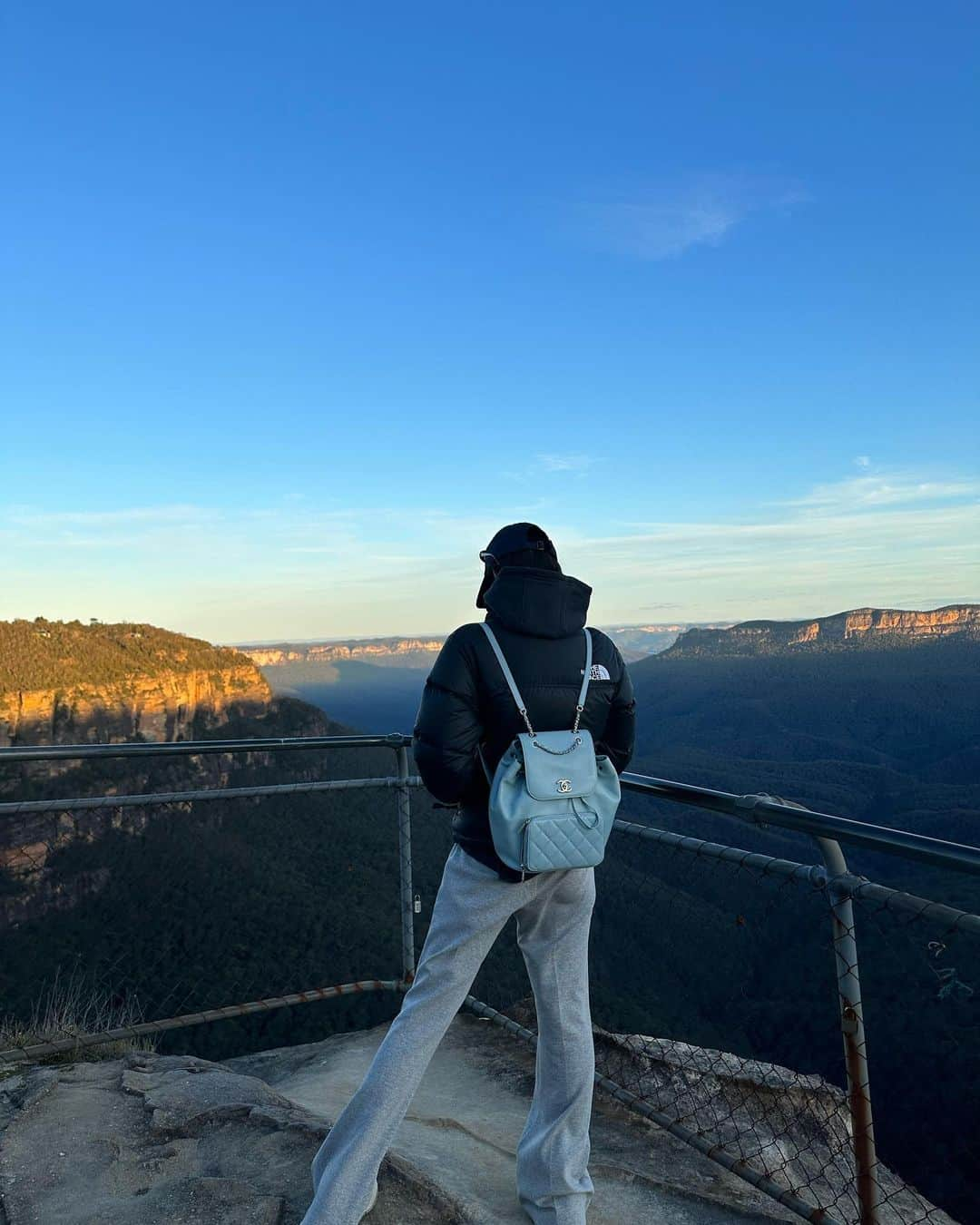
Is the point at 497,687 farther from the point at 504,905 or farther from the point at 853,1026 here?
the point at 853,1026

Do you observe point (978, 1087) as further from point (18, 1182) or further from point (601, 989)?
point (18, 1182)

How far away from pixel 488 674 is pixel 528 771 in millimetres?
249

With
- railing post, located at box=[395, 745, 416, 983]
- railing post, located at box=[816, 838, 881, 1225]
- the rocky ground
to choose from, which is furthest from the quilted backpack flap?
railing post, located at box=[395, 745, 416, 983]

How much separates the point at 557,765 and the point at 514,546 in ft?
1.87

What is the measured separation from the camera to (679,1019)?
4178 centimetres

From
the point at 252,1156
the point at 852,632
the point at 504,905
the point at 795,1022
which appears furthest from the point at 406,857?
the point at 852,632

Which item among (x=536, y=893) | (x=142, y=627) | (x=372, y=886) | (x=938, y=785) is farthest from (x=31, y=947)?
(x=938, y=785)

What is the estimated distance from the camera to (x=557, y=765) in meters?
2.07

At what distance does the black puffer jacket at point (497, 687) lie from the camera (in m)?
2.07

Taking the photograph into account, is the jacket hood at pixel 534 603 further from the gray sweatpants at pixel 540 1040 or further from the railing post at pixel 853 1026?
the railing post at pixel 853 1026

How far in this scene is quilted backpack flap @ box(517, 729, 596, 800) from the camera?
2043 millimetres

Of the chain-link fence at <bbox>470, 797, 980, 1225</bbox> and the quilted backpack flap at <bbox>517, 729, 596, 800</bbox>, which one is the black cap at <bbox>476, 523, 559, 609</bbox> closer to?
the quilted backpack flap at <bbox>517, 729, 596, 800</bbox>

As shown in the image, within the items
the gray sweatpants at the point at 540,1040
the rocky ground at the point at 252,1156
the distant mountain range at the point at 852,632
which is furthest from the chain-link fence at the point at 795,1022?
the distant mountain range at the point at 852,632

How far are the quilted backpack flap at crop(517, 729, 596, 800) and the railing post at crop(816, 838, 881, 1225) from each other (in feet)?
2.07
